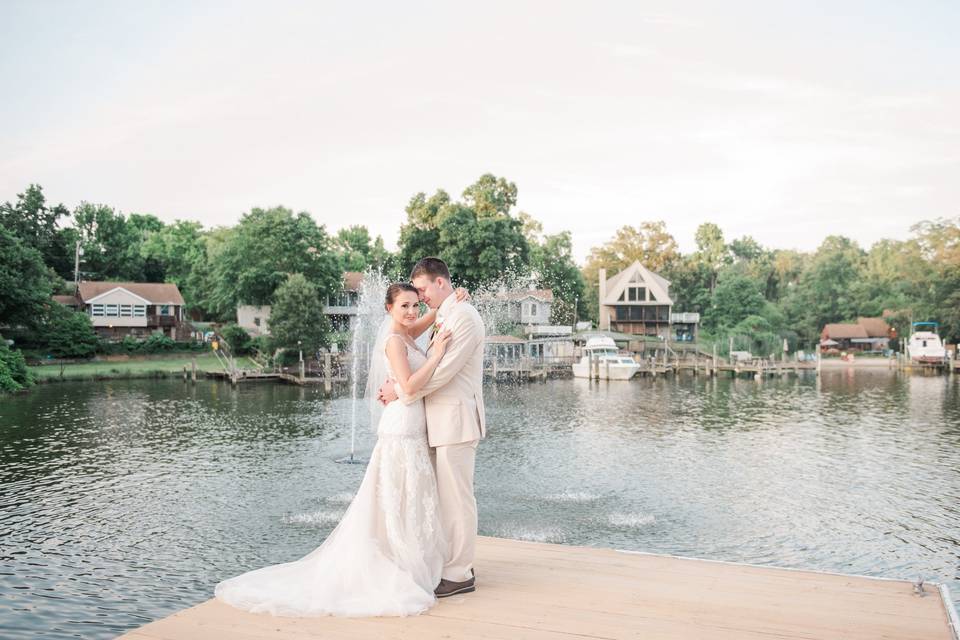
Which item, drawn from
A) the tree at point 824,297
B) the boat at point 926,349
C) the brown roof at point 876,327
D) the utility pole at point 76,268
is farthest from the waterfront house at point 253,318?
the brown roof at point 876,327

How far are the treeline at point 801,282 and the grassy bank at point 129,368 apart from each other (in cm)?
4113

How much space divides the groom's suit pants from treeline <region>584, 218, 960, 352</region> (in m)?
67.9

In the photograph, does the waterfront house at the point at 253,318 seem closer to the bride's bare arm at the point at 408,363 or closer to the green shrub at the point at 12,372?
the green shrub at the point at 12,372

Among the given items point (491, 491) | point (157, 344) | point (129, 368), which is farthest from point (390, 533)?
point (157, 344)

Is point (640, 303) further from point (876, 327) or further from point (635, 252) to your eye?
point (876, 327)

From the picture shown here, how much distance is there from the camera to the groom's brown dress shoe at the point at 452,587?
18.2 ft

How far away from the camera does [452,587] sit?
5.59m

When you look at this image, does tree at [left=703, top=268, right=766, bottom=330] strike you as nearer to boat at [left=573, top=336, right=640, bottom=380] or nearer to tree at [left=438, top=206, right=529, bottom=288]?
boat at [left=573, top=336, right=640, bottom=380]

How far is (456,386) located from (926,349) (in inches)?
2724

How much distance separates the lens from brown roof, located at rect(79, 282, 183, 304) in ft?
191

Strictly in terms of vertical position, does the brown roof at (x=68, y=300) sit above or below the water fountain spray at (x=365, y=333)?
above

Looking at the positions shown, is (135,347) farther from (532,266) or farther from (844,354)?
(844,354)

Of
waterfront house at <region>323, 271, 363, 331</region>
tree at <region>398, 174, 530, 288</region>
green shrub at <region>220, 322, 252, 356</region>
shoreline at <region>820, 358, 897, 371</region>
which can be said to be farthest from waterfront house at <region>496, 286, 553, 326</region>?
shoreline at <region>820, 358, 897, 371</region>

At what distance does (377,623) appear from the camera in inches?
198
